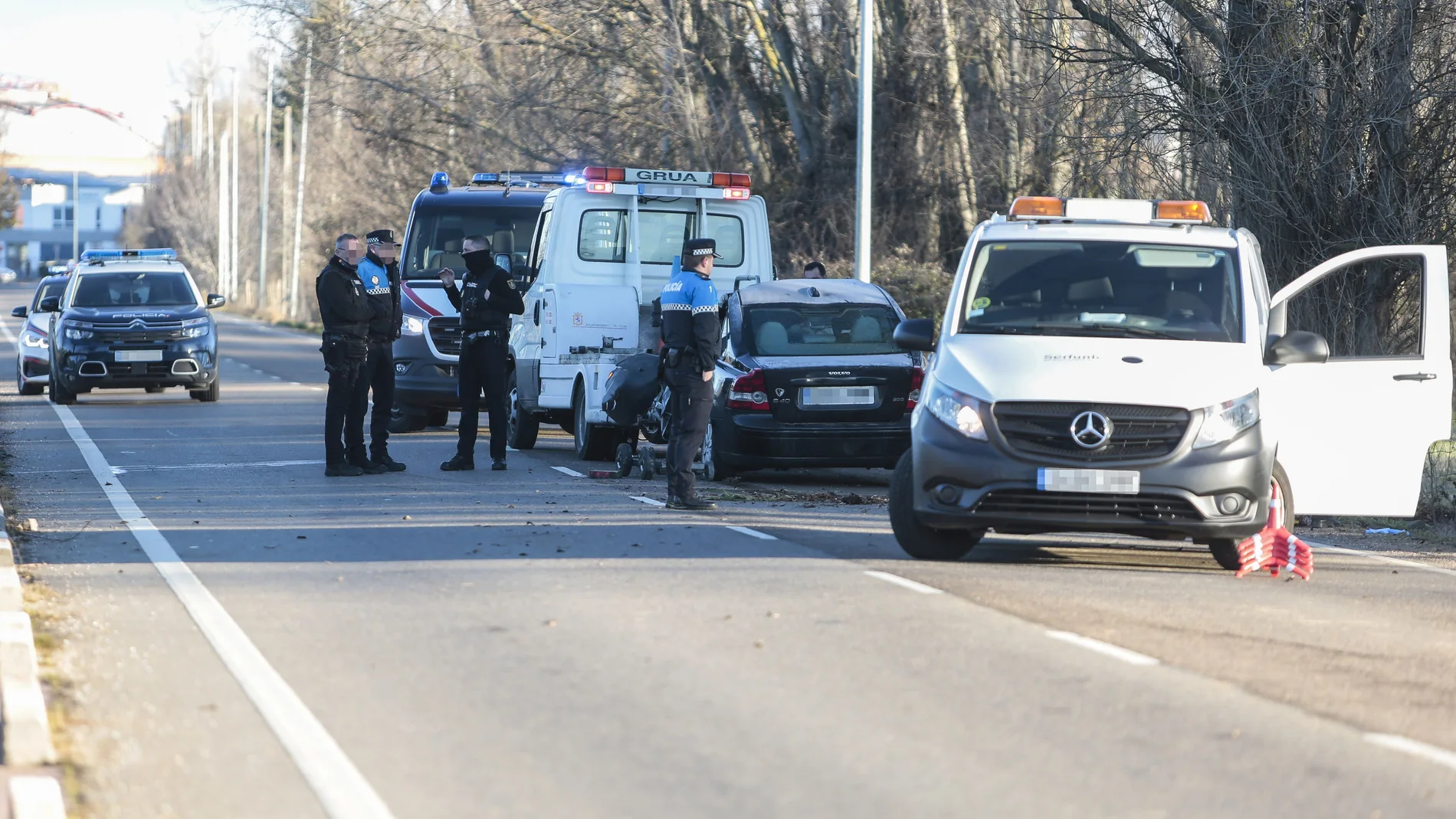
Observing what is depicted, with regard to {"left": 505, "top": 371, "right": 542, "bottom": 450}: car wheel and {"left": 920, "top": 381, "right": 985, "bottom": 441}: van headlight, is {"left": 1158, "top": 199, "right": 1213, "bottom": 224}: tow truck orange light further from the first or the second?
{"left": 505, "top": 371, "right": 542, "bottom": 450}: car wheel

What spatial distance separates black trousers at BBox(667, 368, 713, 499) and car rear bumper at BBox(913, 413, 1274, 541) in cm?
317

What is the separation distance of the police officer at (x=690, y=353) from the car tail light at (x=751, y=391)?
1.22 metres

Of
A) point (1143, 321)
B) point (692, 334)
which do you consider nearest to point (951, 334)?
point (1143, 321)

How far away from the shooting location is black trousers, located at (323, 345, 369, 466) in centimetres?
1486

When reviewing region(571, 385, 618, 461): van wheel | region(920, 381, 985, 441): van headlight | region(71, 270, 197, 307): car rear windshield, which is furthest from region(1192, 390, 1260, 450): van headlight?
A: region(71, 270, 197, 307): car rear windshield

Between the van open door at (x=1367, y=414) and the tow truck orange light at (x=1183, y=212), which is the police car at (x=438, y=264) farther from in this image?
the van open door at (x=1367, y=414)

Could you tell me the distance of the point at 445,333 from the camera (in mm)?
19141

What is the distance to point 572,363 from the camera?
52.9ft

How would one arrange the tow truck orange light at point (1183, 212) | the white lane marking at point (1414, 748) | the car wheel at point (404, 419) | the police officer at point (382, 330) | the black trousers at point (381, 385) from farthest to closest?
the car wheel at point (404, 419)
the black trousers at point (381, 385)
the police officer at point (382, 330)
the tow truck orange light at point (1183, 212)
the white lane marking at point (1414, 748)

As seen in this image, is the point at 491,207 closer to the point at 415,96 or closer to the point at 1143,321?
the point at 1143,321

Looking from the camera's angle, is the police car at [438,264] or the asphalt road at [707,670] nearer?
the asphalt road at [707,670]

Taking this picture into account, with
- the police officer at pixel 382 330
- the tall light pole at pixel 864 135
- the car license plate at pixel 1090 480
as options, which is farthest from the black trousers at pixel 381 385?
the car license plate at pixel 1090 480

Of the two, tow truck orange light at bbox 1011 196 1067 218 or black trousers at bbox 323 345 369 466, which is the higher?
tow truck orange light at bbox 1011 196 1067 218

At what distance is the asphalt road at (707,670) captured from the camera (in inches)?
216
